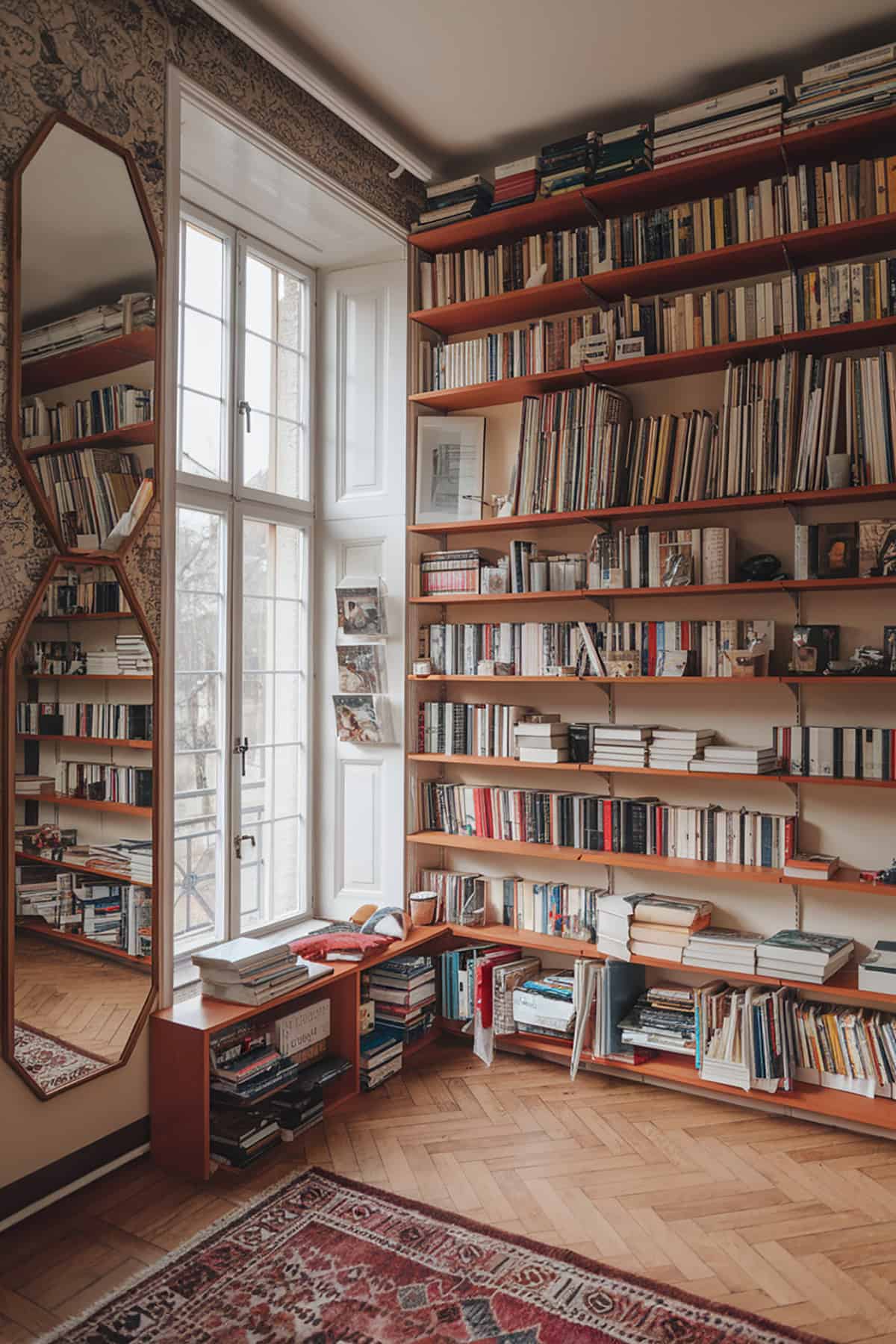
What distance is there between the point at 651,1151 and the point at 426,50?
3.59 metres

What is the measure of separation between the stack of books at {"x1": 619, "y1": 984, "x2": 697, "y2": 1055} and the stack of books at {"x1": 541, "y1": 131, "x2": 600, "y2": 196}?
114 inches

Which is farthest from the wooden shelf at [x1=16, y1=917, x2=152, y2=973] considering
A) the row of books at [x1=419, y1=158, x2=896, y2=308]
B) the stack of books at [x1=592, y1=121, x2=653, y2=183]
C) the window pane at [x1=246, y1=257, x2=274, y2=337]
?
the stack of books at [x1=592, y1=121, x2=653, y2=183]

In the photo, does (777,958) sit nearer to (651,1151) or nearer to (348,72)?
(651,1151)

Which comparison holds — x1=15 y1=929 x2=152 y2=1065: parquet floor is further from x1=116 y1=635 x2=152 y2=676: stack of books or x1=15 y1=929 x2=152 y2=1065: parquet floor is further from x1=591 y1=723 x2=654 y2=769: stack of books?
x1=591 y1=723 x2=654 y2=769: stack of books

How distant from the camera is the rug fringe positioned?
7.02 ft

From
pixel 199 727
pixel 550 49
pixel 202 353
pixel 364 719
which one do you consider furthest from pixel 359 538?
pixel 550 49

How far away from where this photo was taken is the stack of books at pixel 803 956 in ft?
10.0

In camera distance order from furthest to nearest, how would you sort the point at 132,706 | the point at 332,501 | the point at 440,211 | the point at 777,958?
the point at 332,501, the point at 440,211, the point at 777,958, the point at 132,706

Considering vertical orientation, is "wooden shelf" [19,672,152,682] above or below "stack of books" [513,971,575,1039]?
above

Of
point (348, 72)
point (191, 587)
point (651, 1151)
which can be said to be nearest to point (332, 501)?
point (191, 587)

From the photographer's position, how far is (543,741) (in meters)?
3.63

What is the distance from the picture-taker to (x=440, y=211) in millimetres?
3885

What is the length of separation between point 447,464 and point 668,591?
1175 mm

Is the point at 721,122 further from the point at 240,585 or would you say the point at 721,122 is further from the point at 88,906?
the point at 88,906
